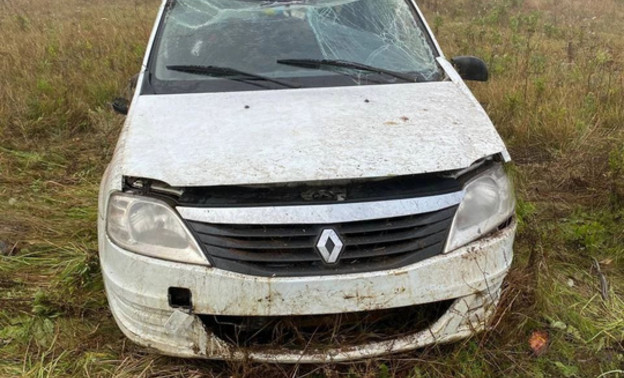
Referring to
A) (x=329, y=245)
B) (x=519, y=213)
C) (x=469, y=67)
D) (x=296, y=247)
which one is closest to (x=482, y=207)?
(x=329, y=245)

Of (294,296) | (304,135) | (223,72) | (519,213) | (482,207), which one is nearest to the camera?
(294,296)

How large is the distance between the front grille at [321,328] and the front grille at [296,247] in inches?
8.3

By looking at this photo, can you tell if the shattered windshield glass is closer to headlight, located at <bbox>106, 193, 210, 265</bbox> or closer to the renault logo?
headlight, located at <bbox>106, 193, 210, 265</bbox>

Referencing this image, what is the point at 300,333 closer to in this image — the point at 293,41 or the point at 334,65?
the point at 334,65

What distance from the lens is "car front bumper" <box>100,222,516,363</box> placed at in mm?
1909

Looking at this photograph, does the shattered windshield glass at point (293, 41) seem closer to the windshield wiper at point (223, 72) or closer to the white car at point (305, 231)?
the windshield wiper at point (223, 72)

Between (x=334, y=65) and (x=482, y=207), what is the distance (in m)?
1.24

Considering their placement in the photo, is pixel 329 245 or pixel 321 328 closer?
pixel 329 245

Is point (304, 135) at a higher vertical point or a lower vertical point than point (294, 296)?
higher

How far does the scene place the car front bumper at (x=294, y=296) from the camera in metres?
1.91

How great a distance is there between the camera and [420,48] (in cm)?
324

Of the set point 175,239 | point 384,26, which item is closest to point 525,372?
point 175,239

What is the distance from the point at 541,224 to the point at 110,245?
2.53m

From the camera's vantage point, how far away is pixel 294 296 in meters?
1.91
